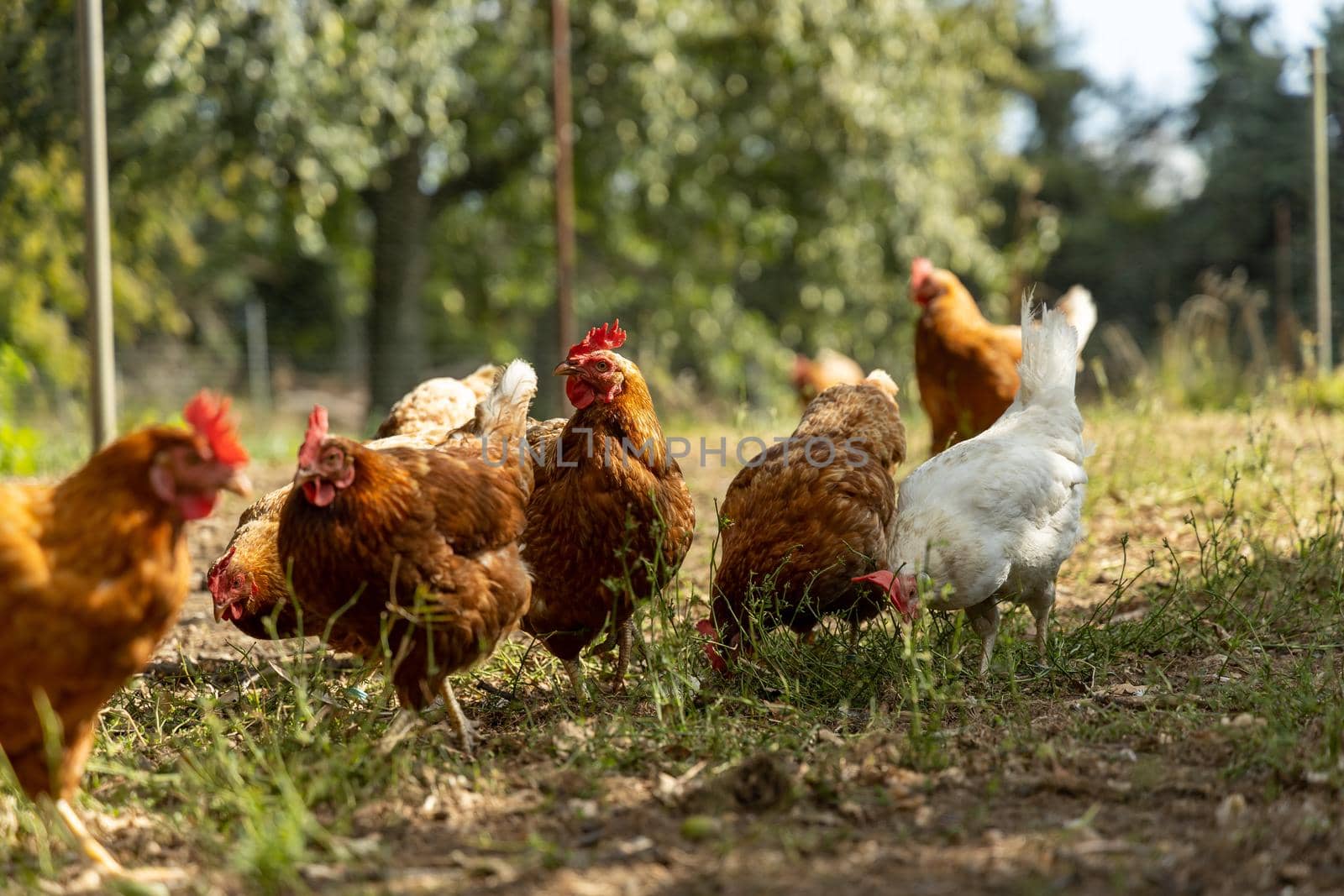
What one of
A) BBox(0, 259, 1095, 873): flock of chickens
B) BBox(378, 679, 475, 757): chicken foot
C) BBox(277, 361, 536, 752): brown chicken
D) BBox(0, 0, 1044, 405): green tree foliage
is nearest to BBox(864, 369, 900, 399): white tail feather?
BBox(0, 259, 1095, 873): flock of chickens

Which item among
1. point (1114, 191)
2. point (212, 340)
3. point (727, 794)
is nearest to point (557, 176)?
point (727, 794)

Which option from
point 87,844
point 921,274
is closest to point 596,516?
point 87,844

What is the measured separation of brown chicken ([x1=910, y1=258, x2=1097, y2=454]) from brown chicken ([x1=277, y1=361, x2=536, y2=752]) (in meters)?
3.21

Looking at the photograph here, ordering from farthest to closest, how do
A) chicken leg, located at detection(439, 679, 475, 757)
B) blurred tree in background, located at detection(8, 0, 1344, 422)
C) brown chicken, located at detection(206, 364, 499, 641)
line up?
blurred tree in background, located at detection(8, 0, 1344, 422)
brown chicken, located at detection(206, 364, 499, 641)
chicken leg, located at detection(439, 679, 475, 757)

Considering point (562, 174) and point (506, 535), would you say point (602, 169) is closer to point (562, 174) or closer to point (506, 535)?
point (562, 174)

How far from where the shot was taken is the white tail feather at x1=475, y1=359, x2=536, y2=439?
3.58 metres

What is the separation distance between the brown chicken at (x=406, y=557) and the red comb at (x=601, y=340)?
65 cm

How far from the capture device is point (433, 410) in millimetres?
4535

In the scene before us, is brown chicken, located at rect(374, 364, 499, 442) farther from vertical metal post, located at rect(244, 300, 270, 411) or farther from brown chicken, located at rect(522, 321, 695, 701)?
vertical metal post, located at rect(244, 300, 270, 411)

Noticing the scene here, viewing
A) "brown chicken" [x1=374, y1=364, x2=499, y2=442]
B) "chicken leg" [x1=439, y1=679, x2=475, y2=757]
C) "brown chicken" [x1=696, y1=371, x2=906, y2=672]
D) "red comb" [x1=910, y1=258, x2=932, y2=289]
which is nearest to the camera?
"chicken leg" [x1=439, y1=679, x2=475, y2=757]

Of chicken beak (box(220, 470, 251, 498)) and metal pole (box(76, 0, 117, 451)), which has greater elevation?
metal pole (box(76, 0, 117, 451))

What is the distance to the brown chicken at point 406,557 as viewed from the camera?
2840 millimetres

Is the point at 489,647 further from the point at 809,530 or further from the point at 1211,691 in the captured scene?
the point at 1211,691

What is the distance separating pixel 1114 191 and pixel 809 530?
2118 centimetres
